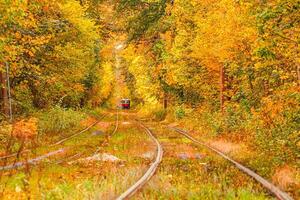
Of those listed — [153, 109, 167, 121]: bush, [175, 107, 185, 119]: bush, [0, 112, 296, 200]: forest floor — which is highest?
[0, 112, 296, 200]: forest floor

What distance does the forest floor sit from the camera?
8.38 meters

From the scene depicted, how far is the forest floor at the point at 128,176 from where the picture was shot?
27.5 ft

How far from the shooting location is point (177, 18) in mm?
30938

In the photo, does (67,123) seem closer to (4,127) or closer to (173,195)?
(4,127)

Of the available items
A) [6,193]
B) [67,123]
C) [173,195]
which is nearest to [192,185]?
[173,195]

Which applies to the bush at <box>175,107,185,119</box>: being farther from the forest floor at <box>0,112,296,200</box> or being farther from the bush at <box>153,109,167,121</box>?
the forest floor at <box>0,112,296,200</box>

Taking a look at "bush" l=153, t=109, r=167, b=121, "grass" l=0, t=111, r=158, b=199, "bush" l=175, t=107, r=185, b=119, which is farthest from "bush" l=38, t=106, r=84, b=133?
"bush" l=153, t=109, r=167, b=121

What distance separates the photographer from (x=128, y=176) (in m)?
10.2

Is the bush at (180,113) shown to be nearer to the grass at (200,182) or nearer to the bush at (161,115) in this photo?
the bush at (161,115)

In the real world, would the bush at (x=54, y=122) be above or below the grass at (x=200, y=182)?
below

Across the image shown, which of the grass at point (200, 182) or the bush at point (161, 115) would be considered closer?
the grass at point (200, 182)

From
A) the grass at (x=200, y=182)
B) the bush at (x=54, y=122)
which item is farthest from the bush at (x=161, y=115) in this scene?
the grass at (x=200, y=182)

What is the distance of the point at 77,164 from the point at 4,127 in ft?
27.8

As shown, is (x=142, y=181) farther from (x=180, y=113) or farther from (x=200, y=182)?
(x=180, y=113)
